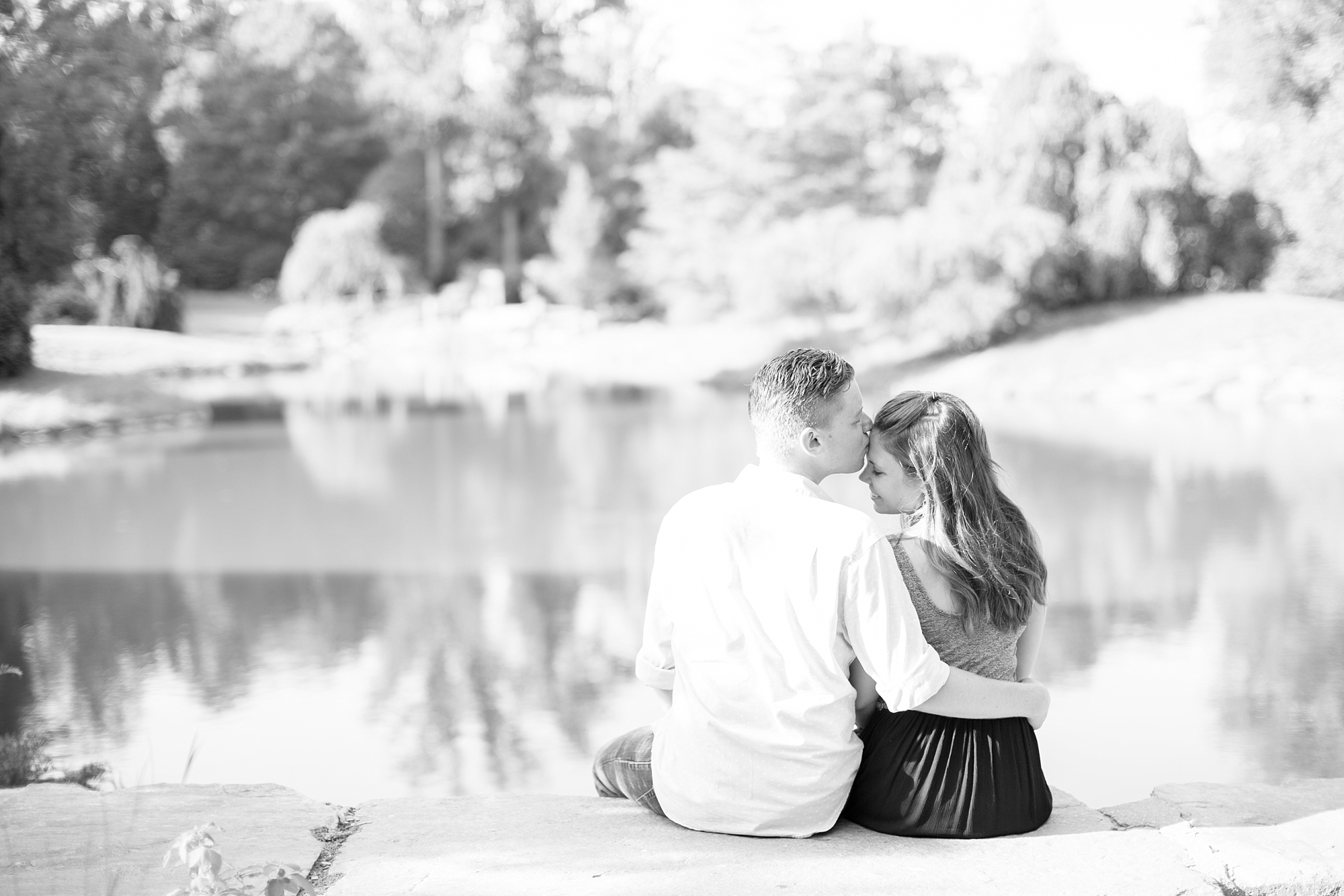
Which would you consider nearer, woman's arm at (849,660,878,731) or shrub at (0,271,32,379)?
woman's arm at (849,660,878,731)

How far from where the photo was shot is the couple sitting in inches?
78.0

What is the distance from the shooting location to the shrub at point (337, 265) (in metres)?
28.6

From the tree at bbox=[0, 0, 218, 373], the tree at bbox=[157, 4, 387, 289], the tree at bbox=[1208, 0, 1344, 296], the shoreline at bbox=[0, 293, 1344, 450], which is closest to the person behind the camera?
the tree at bbox=[1208, 0, 1344, 296]

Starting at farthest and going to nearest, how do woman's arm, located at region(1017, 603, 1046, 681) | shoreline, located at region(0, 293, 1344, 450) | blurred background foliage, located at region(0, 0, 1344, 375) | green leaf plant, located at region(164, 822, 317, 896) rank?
shoreline, located at region(0, 293, 1344, 450)
blurred background foliage, located at region(0, 0, 1344, 375)
woman's arm, located at region(1017, 603, 1046, 681)
green leaf plant, located at region(164, 822, 317, 896)

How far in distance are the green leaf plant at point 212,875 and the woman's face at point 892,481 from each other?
3.48 feet

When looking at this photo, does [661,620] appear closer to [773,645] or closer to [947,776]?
[773,645]

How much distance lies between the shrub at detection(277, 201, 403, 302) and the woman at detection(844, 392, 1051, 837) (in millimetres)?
27930

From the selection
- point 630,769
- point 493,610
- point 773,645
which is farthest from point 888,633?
point 493,610

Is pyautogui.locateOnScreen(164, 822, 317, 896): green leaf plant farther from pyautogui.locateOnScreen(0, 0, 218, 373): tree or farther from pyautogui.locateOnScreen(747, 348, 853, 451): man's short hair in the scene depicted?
pyautogui.locateOnScreen(0, 0, 218, 373): tree

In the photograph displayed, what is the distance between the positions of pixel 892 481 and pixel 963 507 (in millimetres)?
129

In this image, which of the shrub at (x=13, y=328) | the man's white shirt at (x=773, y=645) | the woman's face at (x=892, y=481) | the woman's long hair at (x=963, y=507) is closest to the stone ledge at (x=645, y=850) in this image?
the man's white shirt at (x=773, y=645)

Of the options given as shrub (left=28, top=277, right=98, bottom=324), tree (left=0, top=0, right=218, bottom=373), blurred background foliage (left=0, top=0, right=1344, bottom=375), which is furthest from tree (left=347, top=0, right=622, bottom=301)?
tree (left=0, top=0, right=218, bottom=373)

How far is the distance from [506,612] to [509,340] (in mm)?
22410

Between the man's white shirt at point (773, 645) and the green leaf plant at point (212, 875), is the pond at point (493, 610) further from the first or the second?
the green leaf plant at point (212, 875)
